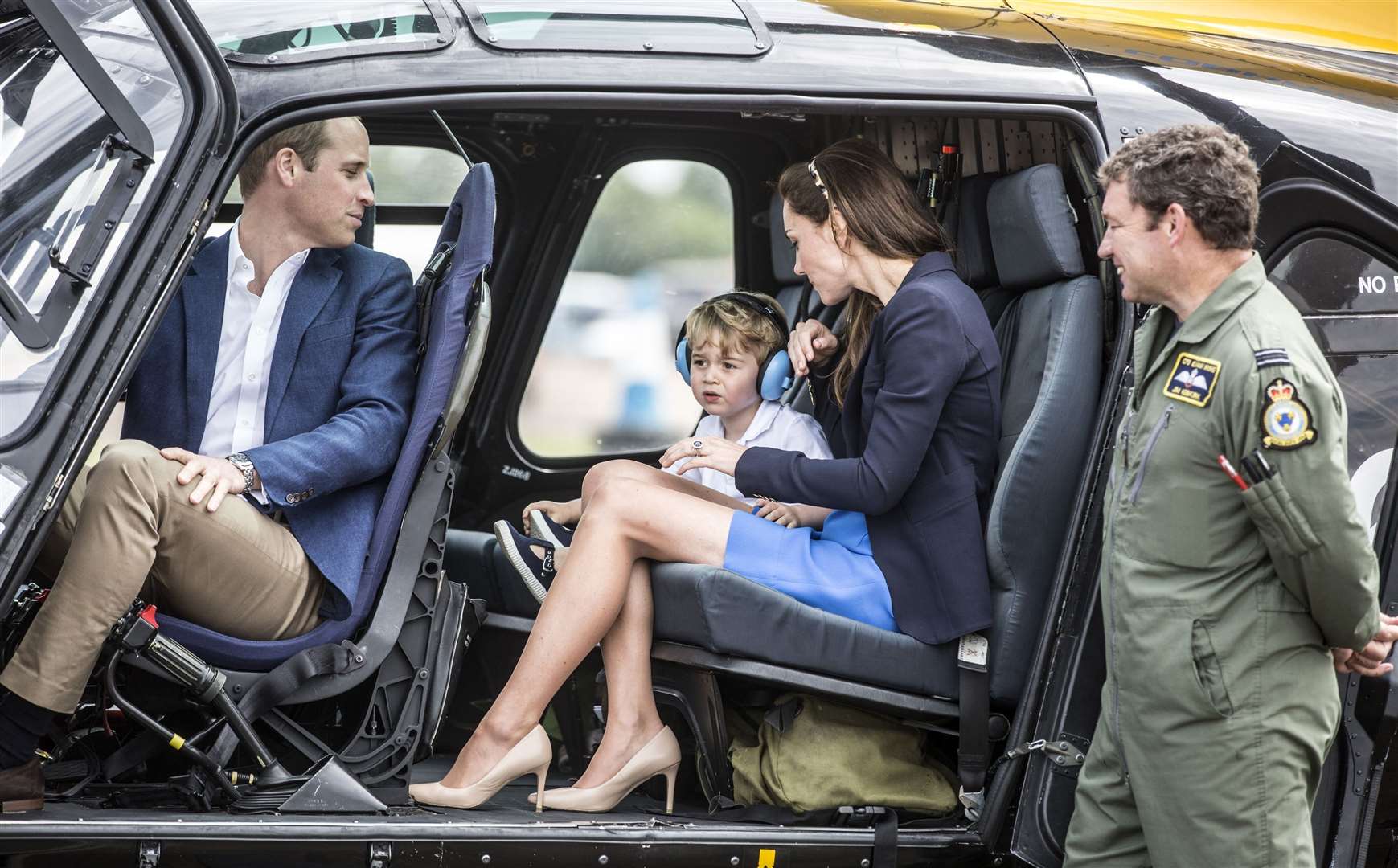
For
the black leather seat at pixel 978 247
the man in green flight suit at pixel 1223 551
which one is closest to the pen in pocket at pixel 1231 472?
the man in green flight suit at pixel 1223 551

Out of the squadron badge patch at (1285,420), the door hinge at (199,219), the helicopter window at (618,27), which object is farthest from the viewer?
the helicopter window at (618,27)

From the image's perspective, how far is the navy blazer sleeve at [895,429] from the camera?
2.76 m

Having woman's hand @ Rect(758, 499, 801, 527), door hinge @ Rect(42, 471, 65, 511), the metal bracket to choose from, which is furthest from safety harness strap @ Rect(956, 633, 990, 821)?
door hinge @ Rect(42, 471, 65, 511)

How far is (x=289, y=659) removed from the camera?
8.93 ft

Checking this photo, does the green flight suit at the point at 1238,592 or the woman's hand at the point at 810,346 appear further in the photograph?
the woman's hand at the point at 810,346

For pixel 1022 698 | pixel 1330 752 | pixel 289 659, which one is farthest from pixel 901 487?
pixel 289 659

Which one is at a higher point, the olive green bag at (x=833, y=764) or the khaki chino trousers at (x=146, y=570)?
the khaki chino trousers at (x=146, y=570)

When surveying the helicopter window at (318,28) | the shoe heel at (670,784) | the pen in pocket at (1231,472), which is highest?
the helicopter window at (318,28)

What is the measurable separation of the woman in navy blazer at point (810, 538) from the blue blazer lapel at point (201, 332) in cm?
86

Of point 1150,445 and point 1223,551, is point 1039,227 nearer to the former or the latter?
point 1150,445

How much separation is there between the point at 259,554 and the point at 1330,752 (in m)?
2.16

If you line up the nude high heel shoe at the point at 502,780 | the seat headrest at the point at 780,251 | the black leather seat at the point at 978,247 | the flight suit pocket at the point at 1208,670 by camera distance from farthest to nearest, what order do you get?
the seat headrest at the point at 780,251, the black leather seat at the point at 978,247, the nude high heel shoe at the point at 502,780, the flight suit pocket at the point at 1208,670

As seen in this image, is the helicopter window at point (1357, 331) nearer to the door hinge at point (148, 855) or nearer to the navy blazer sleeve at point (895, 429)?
the navy blazer sleeve at point (895, 429)

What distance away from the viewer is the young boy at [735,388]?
3.32m
